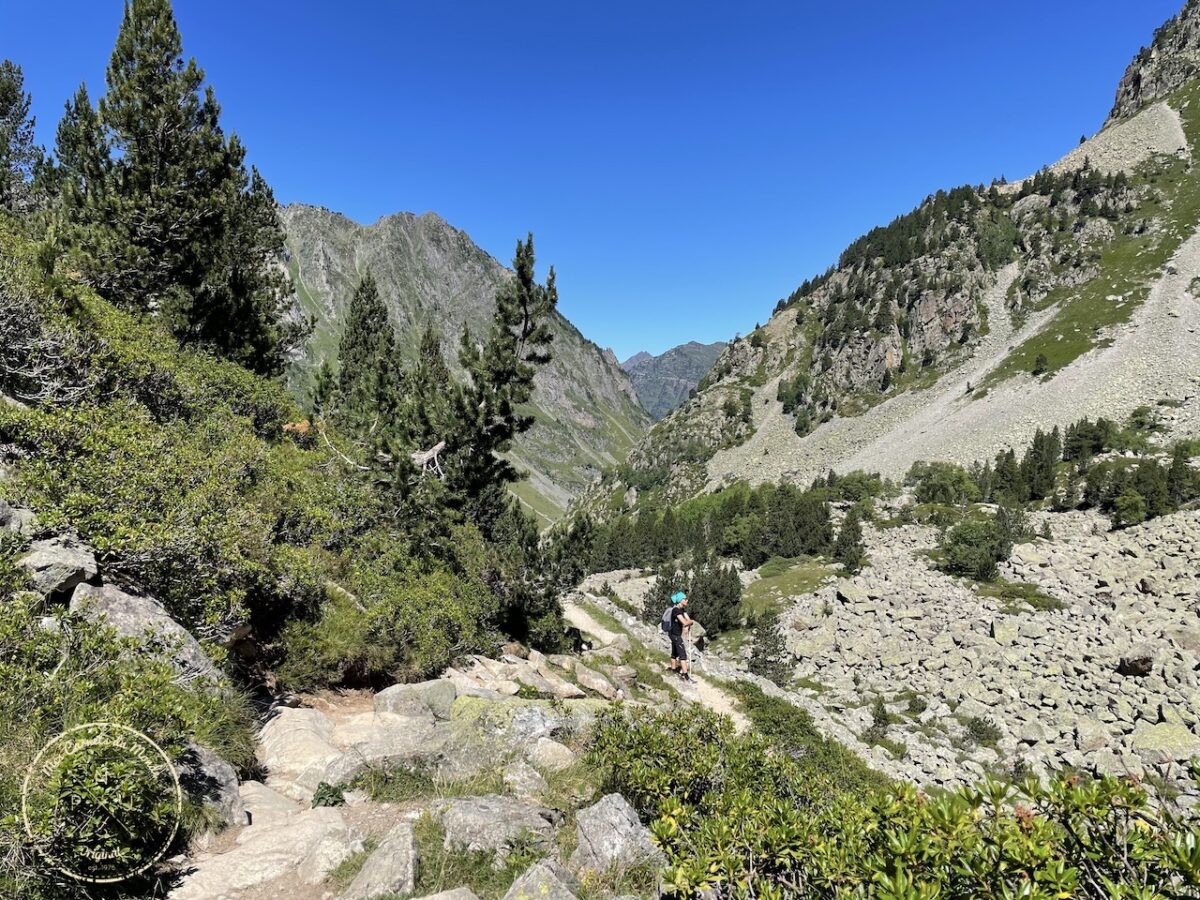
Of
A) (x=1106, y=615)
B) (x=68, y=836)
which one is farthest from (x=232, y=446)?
(x=1106, y=615)

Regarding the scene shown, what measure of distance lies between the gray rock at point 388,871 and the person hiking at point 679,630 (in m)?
11.4

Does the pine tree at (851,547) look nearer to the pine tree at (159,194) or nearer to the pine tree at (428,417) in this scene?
the pine tree at (428,417)

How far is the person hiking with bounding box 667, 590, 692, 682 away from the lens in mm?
16312

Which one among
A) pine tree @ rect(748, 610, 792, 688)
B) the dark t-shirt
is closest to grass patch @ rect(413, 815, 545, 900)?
the dark t-shirt

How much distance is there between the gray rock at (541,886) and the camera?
4468 millimetres

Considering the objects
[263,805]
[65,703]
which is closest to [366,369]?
[263,805]

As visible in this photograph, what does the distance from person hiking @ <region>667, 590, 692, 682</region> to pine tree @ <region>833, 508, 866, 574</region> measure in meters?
23.8

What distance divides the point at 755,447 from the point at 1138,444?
49.7 metres

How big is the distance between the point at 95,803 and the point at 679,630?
49.7 ft

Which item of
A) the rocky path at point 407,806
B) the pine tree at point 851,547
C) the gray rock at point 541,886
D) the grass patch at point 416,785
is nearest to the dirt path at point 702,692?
the rocky path at point 407,806

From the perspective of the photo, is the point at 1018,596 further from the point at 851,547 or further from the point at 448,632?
the point at 448,632

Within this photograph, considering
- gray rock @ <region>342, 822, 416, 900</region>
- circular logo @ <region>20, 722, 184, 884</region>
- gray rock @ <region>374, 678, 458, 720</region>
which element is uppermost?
circular logo @ <region>20, 722, 184, 884</region>

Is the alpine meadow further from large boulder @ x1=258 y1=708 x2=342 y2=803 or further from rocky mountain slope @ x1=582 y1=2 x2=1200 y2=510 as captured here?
rocky mountain slope @ x1=582 y1=2 x2=1200 y2=510

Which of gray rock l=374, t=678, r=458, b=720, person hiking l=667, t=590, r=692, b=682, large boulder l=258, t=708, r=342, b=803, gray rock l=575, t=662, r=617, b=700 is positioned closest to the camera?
large boulder l=258, t=708, r=342, b=803
